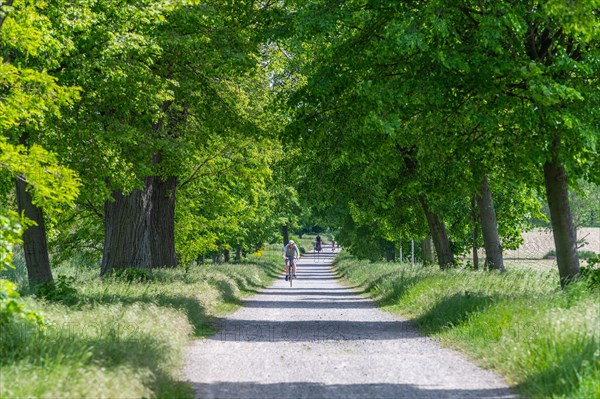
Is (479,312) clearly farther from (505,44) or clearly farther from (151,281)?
(151,281)

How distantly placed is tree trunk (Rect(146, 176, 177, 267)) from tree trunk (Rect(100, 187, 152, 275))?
4.86 meters

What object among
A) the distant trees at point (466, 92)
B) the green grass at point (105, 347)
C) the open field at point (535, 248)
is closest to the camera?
the green grass at point (105, 347)

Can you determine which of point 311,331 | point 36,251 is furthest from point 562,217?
point 36,251

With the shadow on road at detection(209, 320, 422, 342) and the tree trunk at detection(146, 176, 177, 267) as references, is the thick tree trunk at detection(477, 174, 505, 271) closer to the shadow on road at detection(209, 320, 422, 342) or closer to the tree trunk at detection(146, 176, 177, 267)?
the shadow on road at detection(209, 320, 422, 342)

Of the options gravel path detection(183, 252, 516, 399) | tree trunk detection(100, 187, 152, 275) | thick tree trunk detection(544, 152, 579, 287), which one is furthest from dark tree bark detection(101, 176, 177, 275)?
thick tree trunk detection(544, 152, 579, 287)

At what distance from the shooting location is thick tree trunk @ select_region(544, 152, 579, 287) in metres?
16.6

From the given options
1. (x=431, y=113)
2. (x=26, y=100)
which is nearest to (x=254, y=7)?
(x=431, y=113)

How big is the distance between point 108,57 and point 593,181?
9.68m

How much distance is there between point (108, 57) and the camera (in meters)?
17.5

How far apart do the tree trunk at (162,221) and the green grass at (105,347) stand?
1058 cm

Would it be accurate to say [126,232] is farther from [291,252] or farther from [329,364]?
[329,364]

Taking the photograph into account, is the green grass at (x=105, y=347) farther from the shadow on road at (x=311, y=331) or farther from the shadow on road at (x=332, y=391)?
the shadow on road at (x=311, y=331)

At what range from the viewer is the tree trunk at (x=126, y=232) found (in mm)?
24609

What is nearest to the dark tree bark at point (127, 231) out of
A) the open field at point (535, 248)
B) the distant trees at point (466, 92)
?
the distant trees at point (466, 92)
